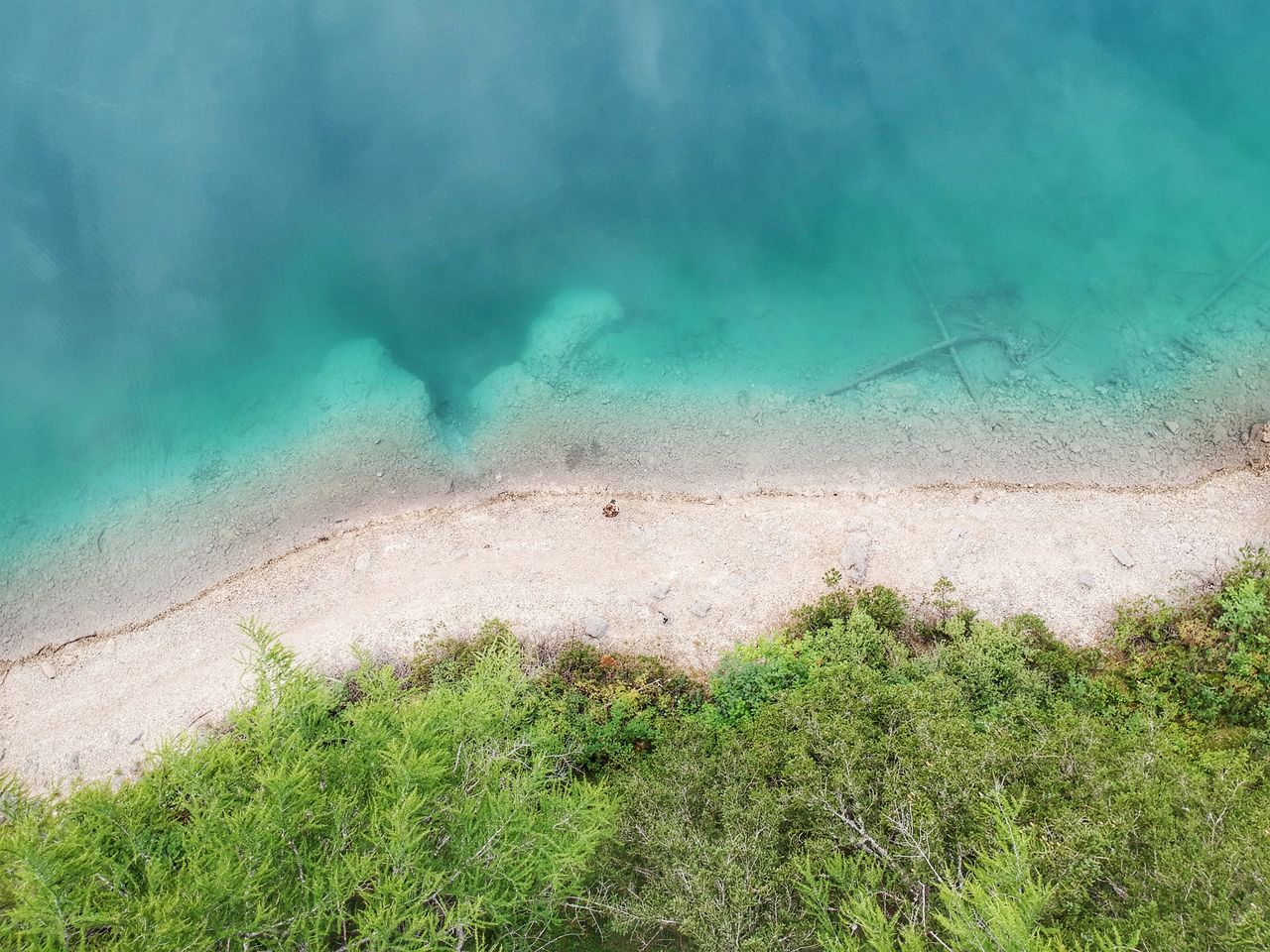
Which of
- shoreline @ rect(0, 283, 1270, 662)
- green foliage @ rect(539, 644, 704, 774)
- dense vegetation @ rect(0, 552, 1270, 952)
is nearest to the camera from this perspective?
dense vegetation @ rect(0, 552, 1270, 952)

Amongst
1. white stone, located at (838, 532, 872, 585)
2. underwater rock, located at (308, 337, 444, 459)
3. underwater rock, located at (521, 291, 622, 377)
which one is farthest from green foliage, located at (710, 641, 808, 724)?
underwater rock, located at (308, 337, 444, 459)

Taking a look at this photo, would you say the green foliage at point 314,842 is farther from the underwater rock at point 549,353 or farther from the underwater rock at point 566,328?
the underwater rock at point 566,328

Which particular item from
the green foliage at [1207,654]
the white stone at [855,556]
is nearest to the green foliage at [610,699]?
the white stone at [855,556]

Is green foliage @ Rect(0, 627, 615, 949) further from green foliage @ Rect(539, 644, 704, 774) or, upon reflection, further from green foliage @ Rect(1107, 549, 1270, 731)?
green foliage @ Rect(1107, 549, 1270, 731)

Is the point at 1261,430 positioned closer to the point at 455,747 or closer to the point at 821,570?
the point at 821,570

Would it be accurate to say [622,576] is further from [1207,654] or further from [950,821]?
[1207,654]

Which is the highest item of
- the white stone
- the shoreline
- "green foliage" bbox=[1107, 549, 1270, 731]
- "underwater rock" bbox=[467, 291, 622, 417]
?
"underwater rock" bbox=[467, 291, 622, 417]
